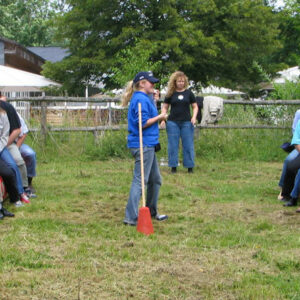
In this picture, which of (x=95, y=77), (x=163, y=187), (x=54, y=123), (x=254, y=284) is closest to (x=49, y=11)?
(x=95, y=77)

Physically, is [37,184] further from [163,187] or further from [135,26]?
[135,26]

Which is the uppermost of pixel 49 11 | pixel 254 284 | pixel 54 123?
pixel 49 11

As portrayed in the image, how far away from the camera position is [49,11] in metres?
64.9

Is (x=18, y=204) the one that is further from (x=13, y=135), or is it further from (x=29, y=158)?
(x=29, y=158)

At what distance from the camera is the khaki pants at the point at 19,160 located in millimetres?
7438

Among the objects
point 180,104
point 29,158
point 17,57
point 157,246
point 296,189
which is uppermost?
point 17,57

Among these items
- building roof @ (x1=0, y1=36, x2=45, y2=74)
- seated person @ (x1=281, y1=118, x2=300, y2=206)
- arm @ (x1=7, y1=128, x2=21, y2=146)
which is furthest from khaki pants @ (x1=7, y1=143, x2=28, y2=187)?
building roof @ (x1=0, y1=36, x2=45, y2=74)

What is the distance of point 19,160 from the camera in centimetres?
746

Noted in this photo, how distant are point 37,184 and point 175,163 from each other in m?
2.56

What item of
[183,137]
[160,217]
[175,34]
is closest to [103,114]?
[183,137]

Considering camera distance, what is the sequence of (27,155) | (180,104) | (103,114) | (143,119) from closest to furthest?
(143,119), (27,155), (180,104), (103,114)

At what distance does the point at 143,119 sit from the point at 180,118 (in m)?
3.96

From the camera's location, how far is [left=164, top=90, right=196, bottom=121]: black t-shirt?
32.4 ft

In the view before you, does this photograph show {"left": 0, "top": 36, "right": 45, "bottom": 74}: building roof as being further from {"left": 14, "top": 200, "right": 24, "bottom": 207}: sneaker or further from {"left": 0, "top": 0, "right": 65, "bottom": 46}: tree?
{"left": 14, "top": 200, "right": 24, "bottom": 207}: sneaker
